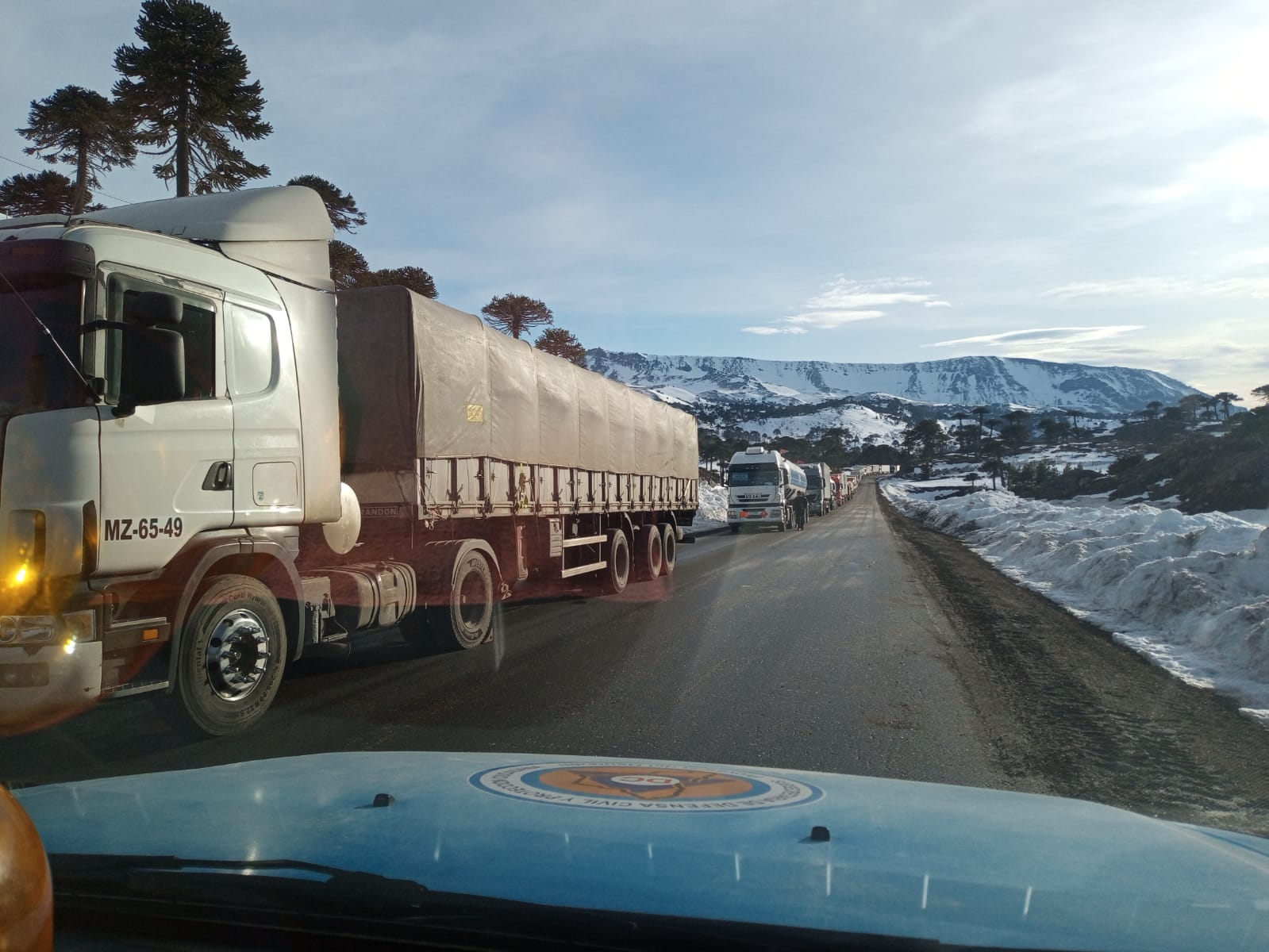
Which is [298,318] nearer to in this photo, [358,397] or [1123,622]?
[358,397]

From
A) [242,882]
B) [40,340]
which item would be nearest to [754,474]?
[40,340]

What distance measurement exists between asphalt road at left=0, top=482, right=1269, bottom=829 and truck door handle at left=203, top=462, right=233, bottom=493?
152 cm

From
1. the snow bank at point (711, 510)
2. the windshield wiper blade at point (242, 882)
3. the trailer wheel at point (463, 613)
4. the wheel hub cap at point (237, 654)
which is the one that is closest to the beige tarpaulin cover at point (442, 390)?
the trailer wheel at point (463, 613)

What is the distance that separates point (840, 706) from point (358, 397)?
5.15 m

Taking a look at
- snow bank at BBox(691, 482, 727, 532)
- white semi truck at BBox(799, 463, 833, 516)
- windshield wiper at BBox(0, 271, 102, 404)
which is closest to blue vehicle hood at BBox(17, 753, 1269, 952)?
windshield wiper at BBox(0, 271, 102, 404)

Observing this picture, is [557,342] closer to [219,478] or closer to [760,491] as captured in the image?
[760,491]

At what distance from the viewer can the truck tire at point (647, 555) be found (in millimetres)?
16172

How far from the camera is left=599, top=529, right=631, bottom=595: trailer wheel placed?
14172 millimetres

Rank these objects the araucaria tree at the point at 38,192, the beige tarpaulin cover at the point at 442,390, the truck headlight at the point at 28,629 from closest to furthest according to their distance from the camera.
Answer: the truck headlight at the point at 28,629
the beige tarpaulin cover at the point at 442,390
the araucaria tree at the point at 38,192

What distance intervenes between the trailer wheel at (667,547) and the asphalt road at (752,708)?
572 centimetres

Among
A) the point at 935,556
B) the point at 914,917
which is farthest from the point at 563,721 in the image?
the point at 935,556

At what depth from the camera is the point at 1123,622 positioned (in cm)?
1051

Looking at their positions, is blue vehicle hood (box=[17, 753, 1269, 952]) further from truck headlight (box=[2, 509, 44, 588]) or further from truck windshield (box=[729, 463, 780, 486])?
truck windshield (box=[729, 463, 780, 486])

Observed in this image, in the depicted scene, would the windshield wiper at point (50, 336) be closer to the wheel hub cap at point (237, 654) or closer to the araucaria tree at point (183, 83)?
the wheel hub cap at point (237, 654)
